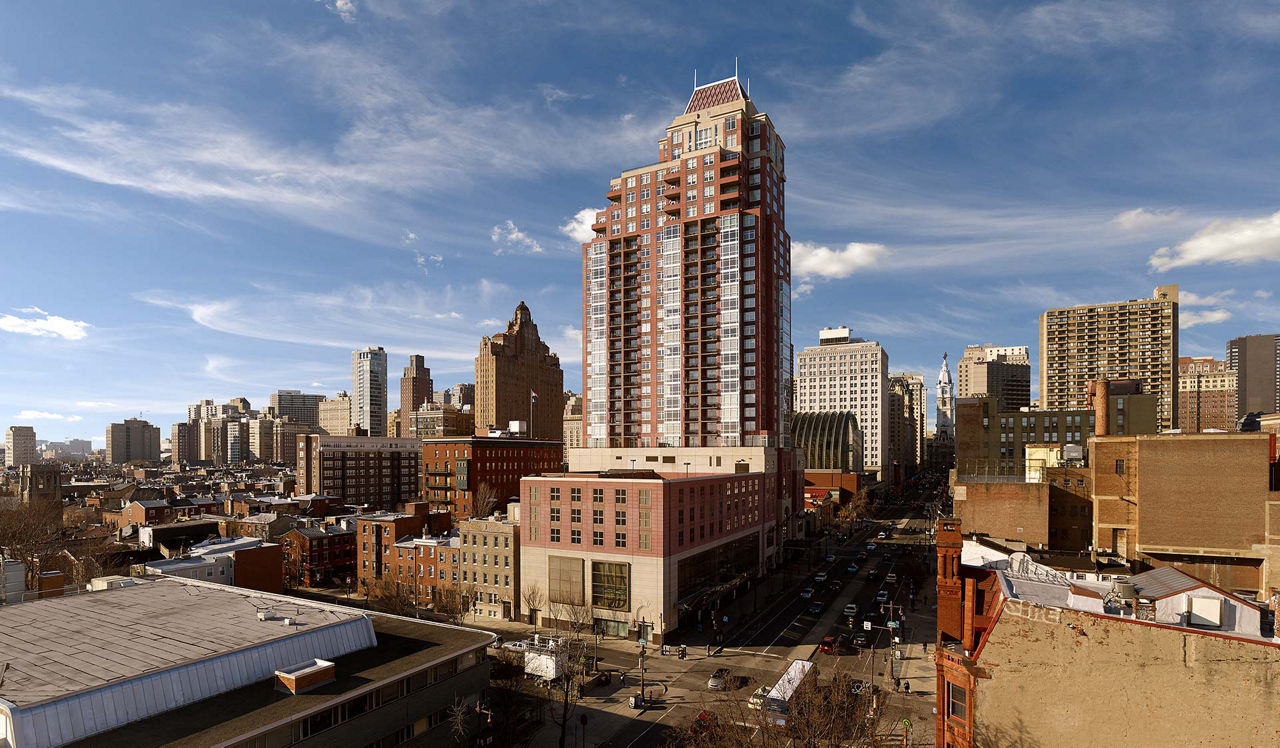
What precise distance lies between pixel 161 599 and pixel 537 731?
3002 cm

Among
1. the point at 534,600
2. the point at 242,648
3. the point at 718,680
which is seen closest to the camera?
the point at 242,648

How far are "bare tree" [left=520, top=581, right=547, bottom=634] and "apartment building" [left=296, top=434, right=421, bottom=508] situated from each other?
11236 cm

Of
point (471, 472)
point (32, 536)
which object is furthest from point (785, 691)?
point (32, 536)

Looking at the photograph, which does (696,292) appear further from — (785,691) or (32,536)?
(32,536)

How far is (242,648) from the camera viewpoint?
36562mm

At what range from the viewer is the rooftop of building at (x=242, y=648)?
30188 millimetres

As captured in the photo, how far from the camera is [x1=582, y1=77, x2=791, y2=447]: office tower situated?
406 feet

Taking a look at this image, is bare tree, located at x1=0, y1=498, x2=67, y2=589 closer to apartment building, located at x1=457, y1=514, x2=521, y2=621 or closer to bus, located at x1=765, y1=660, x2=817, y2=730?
apartment building, located at x1=457, y1=514, x2=521, y2=621

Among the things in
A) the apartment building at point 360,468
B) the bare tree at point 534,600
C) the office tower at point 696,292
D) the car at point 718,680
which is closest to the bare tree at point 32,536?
the bare tree at point 534,600

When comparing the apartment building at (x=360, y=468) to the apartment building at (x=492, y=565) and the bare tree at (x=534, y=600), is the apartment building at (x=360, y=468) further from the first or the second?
the bare tree at (x=534, y=600)

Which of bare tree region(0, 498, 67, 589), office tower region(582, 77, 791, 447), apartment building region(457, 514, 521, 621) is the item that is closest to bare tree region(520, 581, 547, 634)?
apartment building region(457, 514, 521, 621)

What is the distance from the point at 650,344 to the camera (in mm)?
133000

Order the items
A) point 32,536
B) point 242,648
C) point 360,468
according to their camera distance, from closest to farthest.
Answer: point 242,648, point 32,536, point 360,468

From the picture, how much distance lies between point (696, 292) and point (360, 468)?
112308 mm
